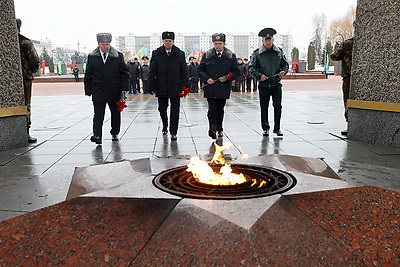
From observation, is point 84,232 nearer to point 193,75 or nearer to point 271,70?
point 271,70

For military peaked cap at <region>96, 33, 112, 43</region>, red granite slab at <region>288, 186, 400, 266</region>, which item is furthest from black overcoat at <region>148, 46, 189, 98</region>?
red granite slab at <region>288, 186, 400, 266</region>

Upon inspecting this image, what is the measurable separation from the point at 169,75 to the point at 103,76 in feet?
3.64

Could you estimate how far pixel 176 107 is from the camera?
6.70 meters

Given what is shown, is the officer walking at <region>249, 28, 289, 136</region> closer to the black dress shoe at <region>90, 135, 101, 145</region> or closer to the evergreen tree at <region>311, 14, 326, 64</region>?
the black dress shoe at <region>90, 135, 101, 145</region>

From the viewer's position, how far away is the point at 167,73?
6.70 metres

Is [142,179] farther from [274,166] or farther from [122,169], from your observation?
[274,166]

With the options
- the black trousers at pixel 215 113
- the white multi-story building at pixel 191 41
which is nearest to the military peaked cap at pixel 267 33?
the black trousers at pixel 215 113

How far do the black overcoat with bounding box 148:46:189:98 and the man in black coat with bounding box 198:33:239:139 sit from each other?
379 millimetres

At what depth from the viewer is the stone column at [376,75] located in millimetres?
5676

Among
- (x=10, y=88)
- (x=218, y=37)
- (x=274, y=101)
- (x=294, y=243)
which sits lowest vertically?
(x=294, y=243)

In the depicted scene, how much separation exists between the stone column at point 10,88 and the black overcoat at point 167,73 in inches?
83.8

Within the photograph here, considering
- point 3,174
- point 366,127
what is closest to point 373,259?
point 3,174

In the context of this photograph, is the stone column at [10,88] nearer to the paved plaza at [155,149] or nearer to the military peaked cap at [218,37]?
the paved plaza at [155,149]

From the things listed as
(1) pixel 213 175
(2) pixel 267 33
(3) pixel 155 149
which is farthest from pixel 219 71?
(1) pixel 213 175
